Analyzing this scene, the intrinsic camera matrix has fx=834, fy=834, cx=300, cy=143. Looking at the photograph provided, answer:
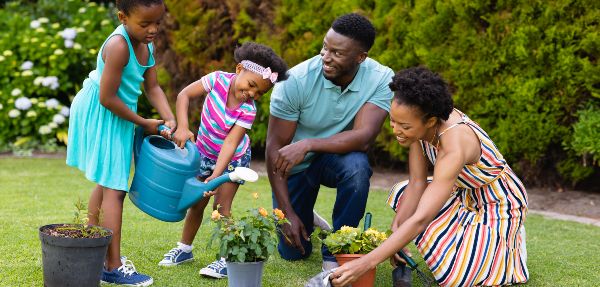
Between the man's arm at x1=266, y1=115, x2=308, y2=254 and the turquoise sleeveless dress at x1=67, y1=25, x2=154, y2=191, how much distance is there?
763 mm

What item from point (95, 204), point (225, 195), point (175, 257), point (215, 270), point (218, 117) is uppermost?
point (218, 117)

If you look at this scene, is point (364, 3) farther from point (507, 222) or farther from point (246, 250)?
point (246, 250)

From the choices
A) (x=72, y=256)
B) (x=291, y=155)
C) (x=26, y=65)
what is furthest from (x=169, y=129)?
(x=26, y=65)

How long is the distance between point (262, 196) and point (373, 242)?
2.95 m

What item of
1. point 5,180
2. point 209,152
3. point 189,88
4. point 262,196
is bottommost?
point 5,180

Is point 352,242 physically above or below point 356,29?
below

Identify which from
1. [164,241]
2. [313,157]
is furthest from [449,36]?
[164,241]

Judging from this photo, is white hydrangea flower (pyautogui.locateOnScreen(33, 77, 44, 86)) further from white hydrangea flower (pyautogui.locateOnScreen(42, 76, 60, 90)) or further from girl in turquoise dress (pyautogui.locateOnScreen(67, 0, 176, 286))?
girl in turquoise dress (pyautogui.locateOnScreen(67, 0, 176, 286))

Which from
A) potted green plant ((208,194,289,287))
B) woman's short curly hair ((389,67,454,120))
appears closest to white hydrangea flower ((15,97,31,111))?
potted green plant ((208,194,289,287))

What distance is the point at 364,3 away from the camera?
23.9 ft

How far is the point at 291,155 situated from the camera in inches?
161

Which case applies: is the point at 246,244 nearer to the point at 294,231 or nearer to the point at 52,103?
the point at 294,231

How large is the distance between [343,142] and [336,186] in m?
0.32

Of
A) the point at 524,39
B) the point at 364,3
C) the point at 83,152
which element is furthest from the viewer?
the point at 364,3
